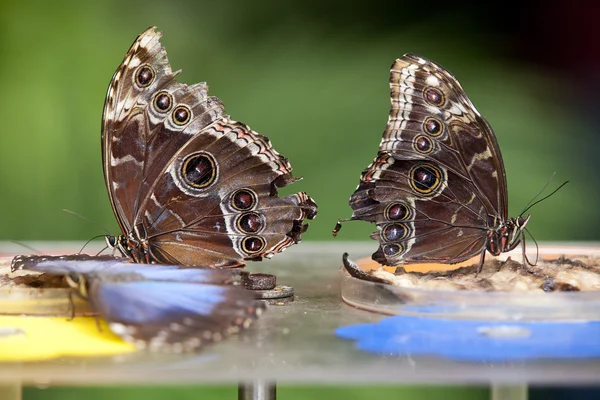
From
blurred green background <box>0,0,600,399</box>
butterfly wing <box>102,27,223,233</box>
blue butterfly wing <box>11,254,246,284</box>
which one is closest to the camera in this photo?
blue butterfly wing <box>11,254,246,284</box>

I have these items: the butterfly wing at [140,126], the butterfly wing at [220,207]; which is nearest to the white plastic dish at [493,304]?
the butterfly wing at [220,207]

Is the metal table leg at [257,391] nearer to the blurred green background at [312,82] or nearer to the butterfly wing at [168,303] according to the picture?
the butterfly wing at [168,303]

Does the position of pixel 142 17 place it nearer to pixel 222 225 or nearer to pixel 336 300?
pixel 222 225

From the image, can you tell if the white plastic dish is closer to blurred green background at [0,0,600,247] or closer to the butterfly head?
the butterfly head

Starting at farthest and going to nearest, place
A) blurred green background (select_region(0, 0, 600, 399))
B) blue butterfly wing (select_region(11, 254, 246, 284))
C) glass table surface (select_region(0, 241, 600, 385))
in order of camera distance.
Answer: blurred green background (select_region(0, 0, 600, 399)) < blue butterfly wing (select_region(11, 254, 246, 284)) < glass table surface (select_region(0, 241, 600, 385))

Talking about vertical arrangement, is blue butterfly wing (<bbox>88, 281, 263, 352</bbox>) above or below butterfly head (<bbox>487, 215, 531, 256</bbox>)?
below

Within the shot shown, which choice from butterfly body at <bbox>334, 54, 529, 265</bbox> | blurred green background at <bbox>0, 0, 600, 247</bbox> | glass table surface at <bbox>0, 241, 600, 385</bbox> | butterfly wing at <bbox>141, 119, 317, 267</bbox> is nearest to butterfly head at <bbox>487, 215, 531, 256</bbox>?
butterfly body at <bbox>334, 54, 529, 265</bbox>

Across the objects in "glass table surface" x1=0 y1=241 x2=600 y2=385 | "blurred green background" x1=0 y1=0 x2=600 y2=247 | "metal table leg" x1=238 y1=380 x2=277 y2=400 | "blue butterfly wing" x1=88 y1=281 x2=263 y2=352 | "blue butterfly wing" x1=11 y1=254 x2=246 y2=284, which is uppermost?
"blurred green background" x1=0 y1=0 x2=600 y2=247
